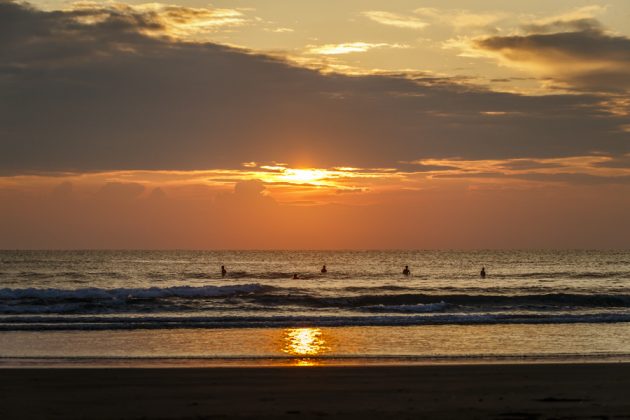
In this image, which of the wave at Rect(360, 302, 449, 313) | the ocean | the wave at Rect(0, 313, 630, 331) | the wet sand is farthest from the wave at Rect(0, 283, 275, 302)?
the wet sand

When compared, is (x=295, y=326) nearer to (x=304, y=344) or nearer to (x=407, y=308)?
(x=304, y=344)

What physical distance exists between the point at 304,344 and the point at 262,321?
6.69m

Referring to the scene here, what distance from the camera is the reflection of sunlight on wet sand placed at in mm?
18759

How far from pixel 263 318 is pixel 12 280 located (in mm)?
37842

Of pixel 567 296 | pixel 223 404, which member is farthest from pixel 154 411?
pixel 567 296

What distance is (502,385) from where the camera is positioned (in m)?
14.5

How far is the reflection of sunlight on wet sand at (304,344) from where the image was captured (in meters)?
18.8

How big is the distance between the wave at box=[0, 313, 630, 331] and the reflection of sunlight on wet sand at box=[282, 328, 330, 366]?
6.61 feet

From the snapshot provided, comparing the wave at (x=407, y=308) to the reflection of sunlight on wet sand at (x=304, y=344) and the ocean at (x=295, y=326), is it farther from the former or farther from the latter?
the reflection of sunlight on wet sand at (x=304, y=344)

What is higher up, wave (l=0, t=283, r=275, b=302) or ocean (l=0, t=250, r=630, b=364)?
wave (l=0, t=283, r=275, b=302)

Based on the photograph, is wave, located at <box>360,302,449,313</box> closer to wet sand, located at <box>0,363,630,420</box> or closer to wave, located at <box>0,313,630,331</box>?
wave, located at <box>0,313,630,331</box>

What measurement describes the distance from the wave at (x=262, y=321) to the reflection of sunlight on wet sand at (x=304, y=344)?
2.02 metres

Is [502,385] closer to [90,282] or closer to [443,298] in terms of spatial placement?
[443,298]

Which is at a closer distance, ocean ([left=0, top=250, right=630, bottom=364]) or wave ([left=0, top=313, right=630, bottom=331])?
ocean ([left=0, top=250, right=630, bottom=364])
